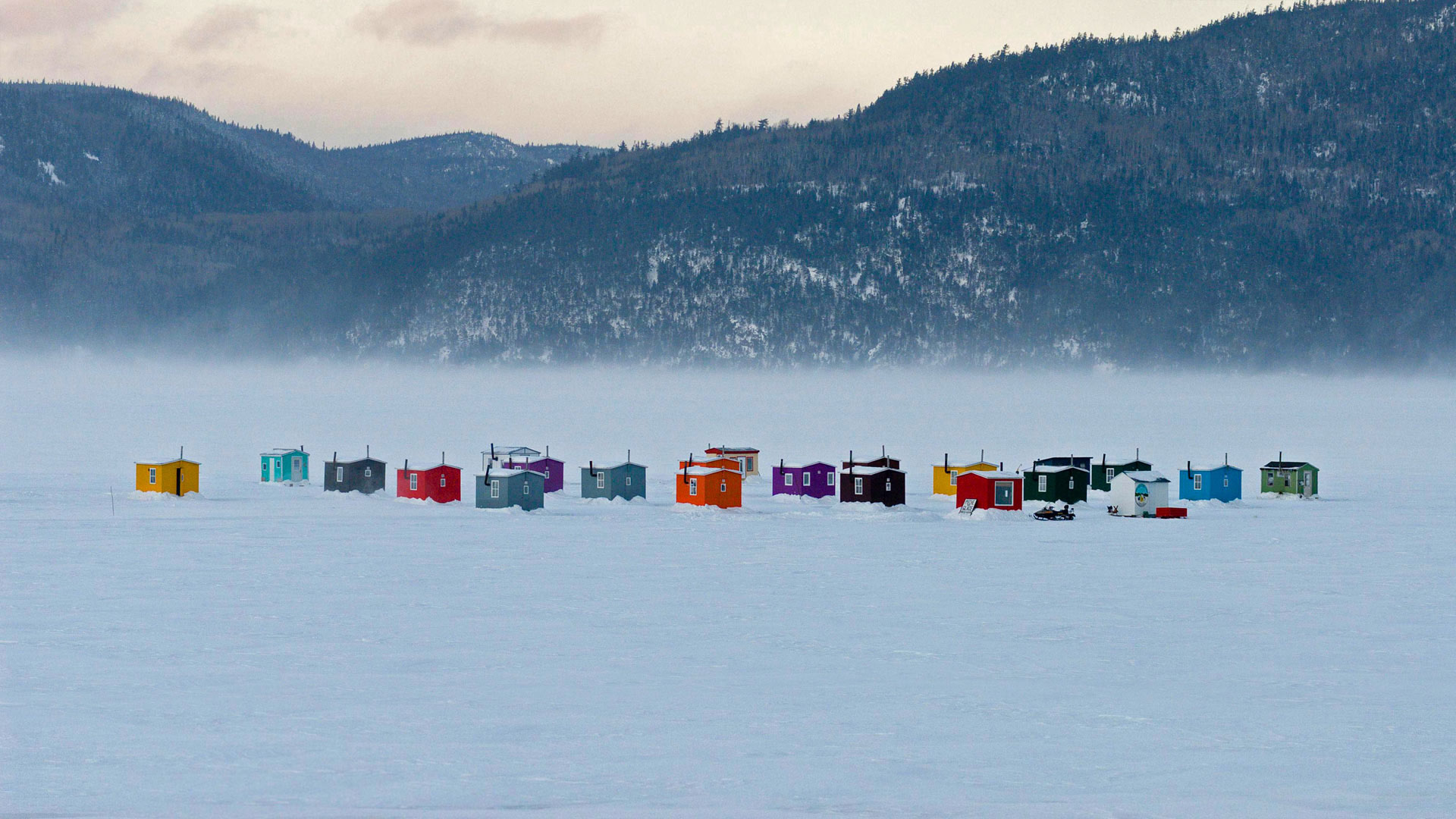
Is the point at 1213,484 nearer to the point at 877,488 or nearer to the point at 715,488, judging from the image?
the point at 877,488

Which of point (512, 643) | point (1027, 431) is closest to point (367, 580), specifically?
point (512, 643)

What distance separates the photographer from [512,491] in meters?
80.9

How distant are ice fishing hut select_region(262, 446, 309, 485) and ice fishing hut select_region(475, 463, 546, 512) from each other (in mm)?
20982

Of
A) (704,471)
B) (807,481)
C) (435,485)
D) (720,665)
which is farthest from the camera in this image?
(807,481)

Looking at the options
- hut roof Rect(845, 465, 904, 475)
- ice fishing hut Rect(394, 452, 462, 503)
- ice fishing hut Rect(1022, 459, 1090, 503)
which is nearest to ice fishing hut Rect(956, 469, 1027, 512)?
ice fishing hut Rect(1022, 459, 1090, 503)

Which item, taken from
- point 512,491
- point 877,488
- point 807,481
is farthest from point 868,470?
point 512,491

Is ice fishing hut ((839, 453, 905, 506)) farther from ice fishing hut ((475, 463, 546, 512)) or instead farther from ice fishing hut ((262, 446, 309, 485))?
ice fishing hut ((262, 446, 309, 485))

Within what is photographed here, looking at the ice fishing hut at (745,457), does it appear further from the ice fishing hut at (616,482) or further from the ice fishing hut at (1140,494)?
the ice fishing hut at (1140,494)

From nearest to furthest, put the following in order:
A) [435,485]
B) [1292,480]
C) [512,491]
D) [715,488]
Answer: [512,491]
[715,488]
[435,485]
[1292,480]

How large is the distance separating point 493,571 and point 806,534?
733 inches

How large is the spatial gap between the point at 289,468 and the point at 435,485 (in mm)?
17765

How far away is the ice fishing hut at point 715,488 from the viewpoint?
8206cm

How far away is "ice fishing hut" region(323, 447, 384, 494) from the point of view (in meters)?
90.0

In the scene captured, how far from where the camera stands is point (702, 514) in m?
79.2
